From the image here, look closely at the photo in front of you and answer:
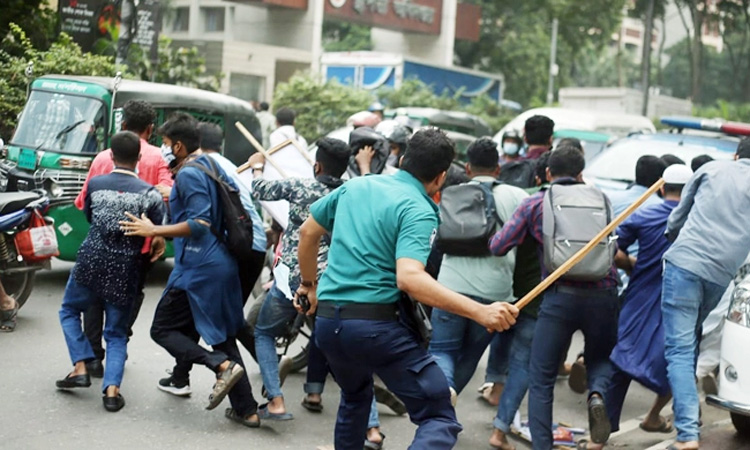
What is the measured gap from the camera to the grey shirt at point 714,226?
6332 mm

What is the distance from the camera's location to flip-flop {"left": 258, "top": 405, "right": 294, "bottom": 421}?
6.72 metres

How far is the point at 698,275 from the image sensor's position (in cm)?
633

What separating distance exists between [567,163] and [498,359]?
1733mm

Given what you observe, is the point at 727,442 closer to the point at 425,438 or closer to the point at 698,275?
the point at 698,275

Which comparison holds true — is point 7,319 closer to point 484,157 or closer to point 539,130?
point 484,157

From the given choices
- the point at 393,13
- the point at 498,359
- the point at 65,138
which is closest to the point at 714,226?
the point at 498,359

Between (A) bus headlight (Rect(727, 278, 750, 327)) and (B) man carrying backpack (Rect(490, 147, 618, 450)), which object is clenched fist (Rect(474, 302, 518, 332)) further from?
(A) bus headlight (Rect(727, 278, 750, 327))

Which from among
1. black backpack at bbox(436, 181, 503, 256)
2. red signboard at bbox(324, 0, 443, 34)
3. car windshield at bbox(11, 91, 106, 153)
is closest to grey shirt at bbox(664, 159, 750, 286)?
black backpack at bbox(436, 181, 503, 256)

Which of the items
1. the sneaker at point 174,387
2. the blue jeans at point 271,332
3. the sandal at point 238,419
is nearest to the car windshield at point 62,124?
the sneaker at point 174,387

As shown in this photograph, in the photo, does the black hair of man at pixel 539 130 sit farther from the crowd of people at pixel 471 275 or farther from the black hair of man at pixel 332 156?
the black hair of man at pixel 332 156

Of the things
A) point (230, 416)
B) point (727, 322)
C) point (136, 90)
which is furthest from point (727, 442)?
point (136, 90)

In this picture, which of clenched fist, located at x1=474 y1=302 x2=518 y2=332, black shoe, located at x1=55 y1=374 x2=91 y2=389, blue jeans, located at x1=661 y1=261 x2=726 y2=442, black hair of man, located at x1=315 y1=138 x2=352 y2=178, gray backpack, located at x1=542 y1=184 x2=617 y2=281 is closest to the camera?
clenched fist, located at x1=474 y1=302 x2=518 y2=332

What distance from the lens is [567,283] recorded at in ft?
20.0

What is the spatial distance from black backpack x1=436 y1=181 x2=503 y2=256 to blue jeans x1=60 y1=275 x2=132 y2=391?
6.68 feet
